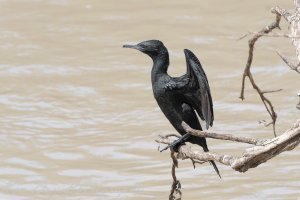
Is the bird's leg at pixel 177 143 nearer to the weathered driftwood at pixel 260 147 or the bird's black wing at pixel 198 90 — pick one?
the bird's black wing at pixel 198 90

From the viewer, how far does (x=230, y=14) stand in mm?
11766

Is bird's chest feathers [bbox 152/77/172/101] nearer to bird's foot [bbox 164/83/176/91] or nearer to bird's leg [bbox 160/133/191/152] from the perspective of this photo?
bird's foot [bbox 164/83/176/91]

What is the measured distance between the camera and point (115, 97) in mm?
10305

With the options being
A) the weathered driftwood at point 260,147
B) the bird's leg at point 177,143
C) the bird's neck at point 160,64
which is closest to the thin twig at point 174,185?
the bird's leg at point 177,143

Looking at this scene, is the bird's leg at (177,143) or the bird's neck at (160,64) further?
the bird's neck at (160,64)

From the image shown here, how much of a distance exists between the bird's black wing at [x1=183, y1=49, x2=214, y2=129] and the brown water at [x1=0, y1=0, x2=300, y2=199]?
7.75 feet

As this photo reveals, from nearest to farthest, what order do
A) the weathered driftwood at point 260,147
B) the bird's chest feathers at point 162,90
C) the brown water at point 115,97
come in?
the weathered driftwood at point 260,147
the bird's chest feathers at point 162,90
the brown water at point 115,97

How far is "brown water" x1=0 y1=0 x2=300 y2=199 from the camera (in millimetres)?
8750

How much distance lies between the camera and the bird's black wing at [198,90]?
5.76 m

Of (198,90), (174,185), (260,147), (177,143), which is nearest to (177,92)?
(198,90)

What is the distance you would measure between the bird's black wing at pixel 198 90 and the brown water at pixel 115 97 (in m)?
2.36

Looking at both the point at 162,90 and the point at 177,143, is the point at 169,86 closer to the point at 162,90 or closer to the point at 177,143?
the point at 162,90

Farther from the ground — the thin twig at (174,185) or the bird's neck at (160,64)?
the bird's neck at (160,64)

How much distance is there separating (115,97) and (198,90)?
4.34 metres
